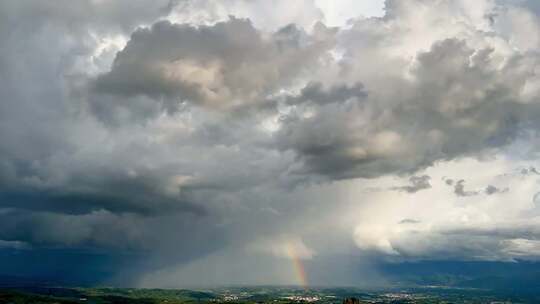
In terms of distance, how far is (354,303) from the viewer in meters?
111
